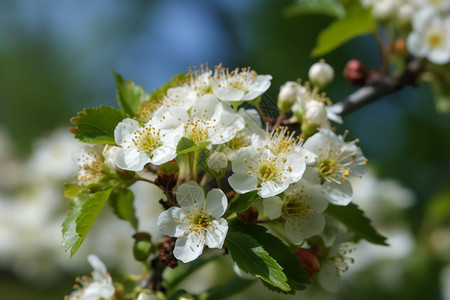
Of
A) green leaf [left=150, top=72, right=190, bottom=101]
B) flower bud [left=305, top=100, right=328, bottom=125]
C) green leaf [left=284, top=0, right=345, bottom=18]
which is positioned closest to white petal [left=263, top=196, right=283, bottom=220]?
flower bud [left=305, top=100, right=328, bottom=125]

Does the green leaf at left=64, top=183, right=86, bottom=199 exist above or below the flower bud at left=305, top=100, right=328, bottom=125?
above

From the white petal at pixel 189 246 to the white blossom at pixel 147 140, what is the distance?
0.72 ft

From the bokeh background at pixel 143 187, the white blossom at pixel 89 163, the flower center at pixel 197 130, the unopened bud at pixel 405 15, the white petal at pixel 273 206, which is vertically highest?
the flower center at pixel 197 130

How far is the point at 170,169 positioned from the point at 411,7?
1.81 metres

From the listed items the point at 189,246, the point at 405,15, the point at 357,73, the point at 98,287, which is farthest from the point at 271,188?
the point at 405,15

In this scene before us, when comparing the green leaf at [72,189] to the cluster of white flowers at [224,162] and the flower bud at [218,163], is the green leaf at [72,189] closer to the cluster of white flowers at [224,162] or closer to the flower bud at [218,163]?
the cluster of white flowers at [224,162]

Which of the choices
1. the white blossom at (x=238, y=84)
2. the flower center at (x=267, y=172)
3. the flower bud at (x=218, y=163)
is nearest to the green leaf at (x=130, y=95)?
the white blossom at (x=238, y=84)

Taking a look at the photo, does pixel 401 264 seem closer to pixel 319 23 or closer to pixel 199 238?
pixel 199 238

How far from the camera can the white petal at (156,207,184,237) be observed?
1.33 meters

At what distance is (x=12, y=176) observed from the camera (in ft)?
12.2

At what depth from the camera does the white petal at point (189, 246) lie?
1.29m

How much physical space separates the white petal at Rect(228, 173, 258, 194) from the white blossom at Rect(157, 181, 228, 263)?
1.7 inches

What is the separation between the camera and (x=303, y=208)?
142 cm

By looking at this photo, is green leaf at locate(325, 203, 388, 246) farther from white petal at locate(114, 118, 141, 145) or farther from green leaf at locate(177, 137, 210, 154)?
white petal at locate(114, 118, 141, 145)
